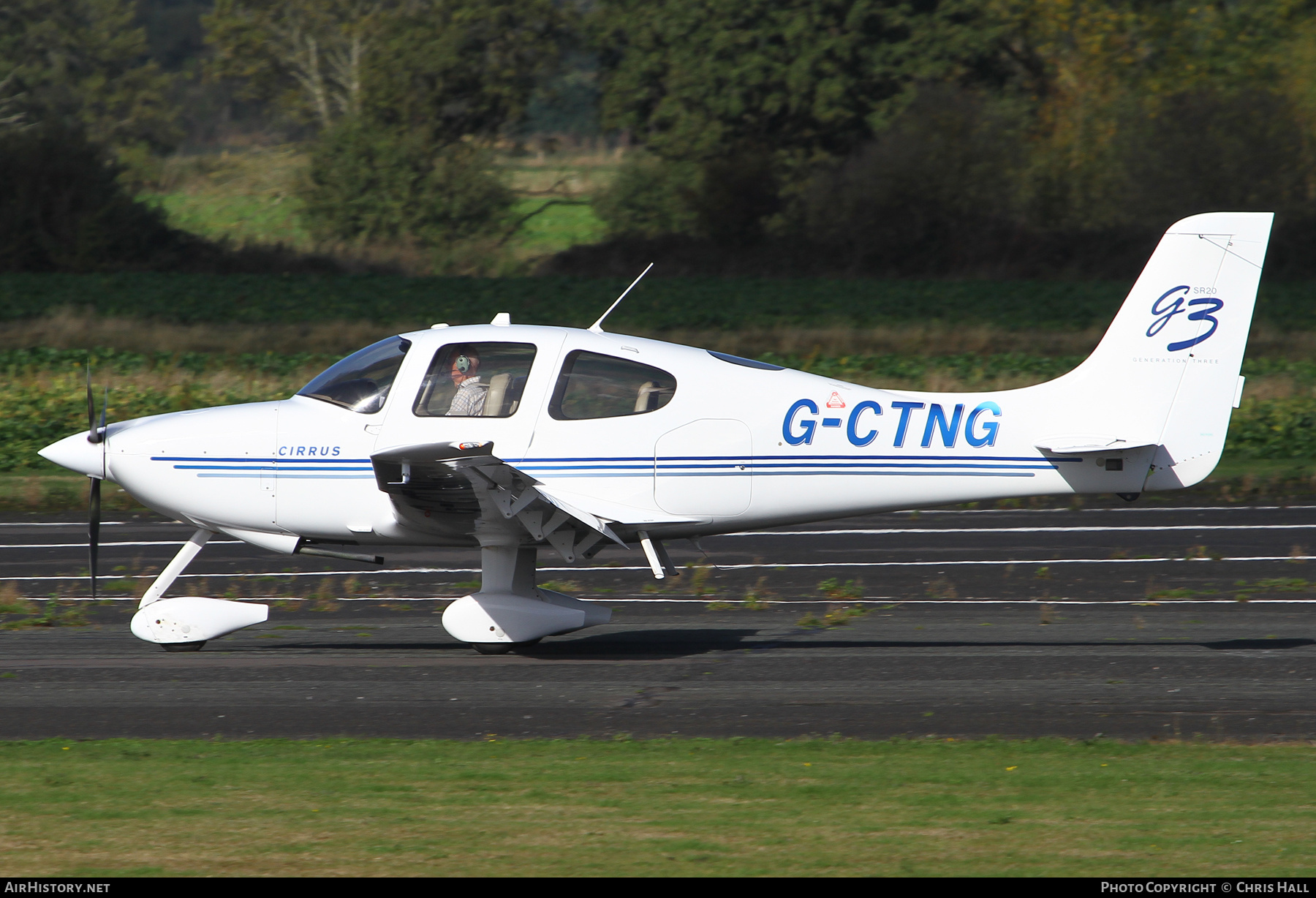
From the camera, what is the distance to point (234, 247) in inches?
2000

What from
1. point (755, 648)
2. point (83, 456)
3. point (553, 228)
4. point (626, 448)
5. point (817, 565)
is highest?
point (553, 228)

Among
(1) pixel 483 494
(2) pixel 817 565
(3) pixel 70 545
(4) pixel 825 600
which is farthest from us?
(3) pixel 70 545

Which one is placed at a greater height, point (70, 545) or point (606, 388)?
point (606, 388)

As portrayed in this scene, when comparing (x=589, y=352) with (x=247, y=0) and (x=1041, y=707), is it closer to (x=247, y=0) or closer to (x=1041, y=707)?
(x=1041, y=707)

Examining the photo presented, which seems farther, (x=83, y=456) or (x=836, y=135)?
(x=836, y=135)

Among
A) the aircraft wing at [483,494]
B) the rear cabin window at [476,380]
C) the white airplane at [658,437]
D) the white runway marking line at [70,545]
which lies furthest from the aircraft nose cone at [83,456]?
the white runway marking line at [70,545]

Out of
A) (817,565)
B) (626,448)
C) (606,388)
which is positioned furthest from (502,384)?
(817,565)

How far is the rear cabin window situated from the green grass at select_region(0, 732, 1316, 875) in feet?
8.73

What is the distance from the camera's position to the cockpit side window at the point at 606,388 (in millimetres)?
9867

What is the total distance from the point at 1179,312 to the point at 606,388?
3.95 metres

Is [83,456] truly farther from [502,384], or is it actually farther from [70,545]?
[70,545]

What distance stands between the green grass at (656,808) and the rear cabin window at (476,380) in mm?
2661

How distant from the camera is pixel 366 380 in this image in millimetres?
9992

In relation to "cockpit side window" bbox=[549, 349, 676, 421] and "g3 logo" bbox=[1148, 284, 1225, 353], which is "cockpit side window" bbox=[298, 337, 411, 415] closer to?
"cockpit side window" bbox=[549, 349, 676, 421]
